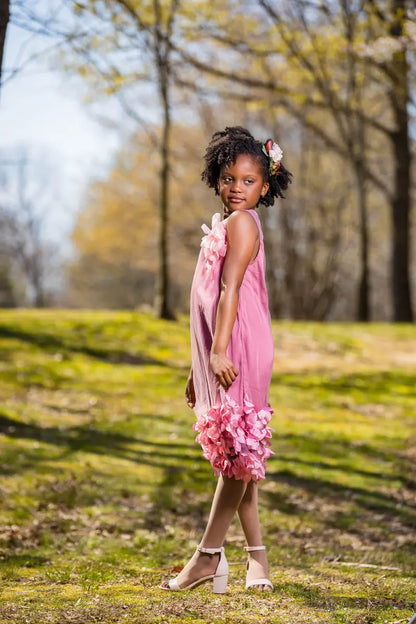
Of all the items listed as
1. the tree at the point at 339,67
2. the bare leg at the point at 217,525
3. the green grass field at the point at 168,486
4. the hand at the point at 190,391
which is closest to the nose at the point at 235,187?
the hand at the point at 190,391

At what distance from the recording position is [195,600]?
2.89 meters

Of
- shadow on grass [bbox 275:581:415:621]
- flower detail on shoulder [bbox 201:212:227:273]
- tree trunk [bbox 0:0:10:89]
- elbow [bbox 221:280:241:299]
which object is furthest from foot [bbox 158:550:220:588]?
tree trunk [bbox 0:0:10:89]

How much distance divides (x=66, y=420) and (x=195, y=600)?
4.66 metres

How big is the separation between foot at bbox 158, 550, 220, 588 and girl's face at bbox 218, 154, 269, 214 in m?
1.49

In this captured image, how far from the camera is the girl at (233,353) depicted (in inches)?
115

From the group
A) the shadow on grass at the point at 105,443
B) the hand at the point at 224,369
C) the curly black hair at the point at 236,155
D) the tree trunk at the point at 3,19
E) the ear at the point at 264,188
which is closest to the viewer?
the hand at the point at 224,369

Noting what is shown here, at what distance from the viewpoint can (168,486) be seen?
5.54 meters

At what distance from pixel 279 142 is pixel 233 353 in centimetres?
1849

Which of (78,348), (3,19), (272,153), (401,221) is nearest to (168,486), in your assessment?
(272,153)

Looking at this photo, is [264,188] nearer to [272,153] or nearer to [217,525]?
[272,153]

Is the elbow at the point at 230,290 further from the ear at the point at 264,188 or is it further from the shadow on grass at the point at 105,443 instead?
the shadow on grass at the point at 105,443

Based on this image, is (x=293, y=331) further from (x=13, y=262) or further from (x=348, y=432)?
(x=13, y=262)

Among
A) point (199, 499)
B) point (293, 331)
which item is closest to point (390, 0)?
point (293, 331)

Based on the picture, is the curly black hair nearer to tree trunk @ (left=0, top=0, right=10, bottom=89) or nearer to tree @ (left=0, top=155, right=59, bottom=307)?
tree trunk @ (left=0, top=0, right=10, bottom=89)
